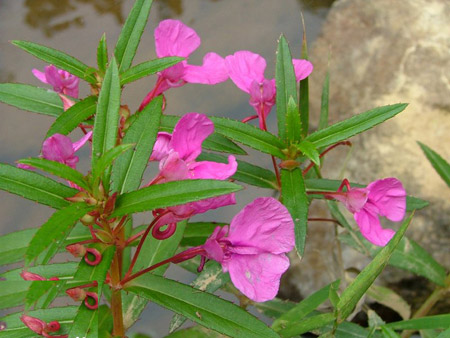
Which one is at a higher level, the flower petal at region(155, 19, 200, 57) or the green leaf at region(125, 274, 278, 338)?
the flower petal at region(155, 19, 200, 57)

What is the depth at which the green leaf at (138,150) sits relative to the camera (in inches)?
42.3

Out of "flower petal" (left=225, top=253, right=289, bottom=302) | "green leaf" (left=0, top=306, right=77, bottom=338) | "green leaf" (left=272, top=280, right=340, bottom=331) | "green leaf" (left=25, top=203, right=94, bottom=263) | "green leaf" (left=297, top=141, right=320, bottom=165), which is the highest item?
"green leaf" (left=25, top=203, right=94, bottom=263)

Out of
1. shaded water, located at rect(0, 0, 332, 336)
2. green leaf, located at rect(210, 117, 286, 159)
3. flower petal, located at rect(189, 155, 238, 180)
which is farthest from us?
shaded water, located at rect(0, 0, 332, 336)

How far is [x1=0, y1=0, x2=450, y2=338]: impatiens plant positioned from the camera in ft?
3.15

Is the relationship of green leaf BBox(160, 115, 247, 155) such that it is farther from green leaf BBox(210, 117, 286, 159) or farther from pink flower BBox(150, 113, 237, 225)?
pink flower BBox(150, 113, 237, 225)

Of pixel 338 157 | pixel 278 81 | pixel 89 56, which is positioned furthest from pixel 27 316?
pixel 89 56

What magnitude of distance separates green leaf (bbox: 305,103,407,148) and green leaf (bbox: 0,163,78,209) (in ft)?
1.64

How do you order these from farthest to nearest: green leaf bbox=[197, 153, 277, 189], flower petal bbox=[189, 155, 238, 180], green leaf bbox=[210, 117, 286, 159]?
green leaf bbox=[197, 153, 277, 189]
green leaf bbox=[210, 117, 286, 159]
flower petal bbox=[189, 155, 238, 180]

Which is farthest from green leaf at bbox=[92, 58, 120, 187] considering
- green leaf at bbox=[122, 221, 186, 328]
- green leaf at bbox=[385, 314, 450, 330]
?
green leaf at bbox=[385, 314, 450, 330]

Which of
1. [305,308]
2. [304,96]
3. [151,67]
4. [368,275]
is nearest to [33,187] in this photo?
[151,67]

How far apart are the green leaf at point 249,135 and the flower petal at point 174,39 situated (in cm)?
15

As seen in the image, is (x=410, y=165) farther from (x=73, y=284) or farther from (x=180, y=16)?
(x=73, y=284)

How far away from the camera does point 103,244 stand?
1.04 metres

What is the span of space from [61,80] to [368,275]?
2.26ft
